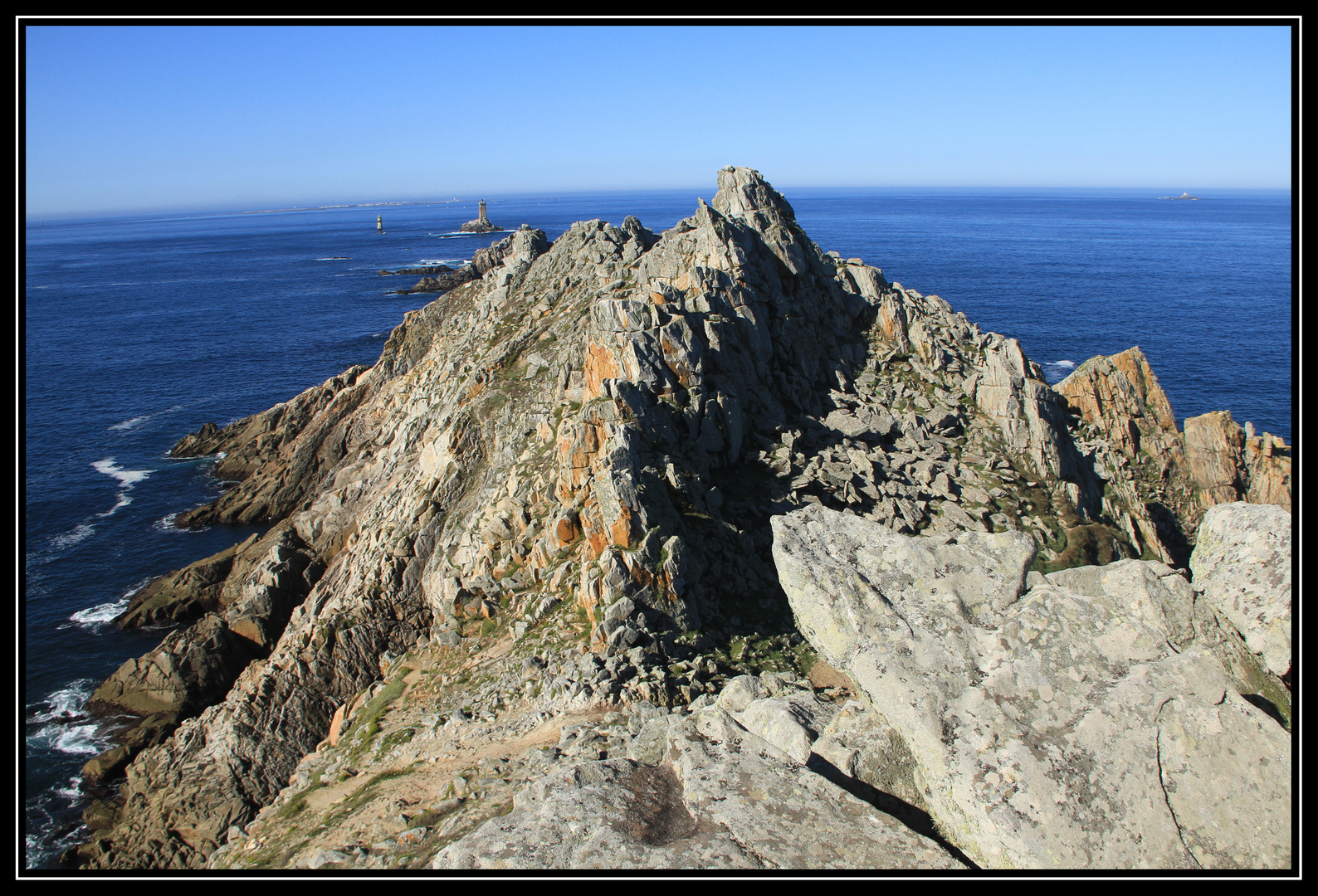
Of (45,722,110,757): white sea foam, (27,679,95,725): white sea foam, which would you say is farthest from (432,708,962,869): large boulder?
(27,679,95,725): white sea foam

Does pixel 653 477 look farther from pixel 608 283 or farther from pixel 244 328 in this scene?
pixel 244 328

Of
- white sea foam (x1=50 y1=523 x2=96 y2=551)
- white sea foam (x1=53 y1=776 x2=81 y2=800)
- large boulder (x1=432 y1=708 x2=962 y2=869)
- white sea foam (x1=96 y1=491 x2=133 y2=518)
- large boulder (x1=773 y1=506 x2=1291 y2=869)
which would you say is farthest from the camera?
A: white sea foam (x1=96 y1=491 x2=133 y2=518)

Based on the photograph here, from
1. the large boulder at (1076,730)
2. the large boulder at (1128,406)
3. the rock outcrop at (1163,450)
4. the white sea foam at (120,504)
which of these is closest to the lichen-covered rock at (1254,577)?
the large boulder at (1076,730)

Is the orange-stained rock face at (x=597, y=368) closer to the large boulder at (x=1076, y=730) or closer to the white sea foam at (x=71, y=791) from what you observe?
the large boulder at (x=1076, y=730)

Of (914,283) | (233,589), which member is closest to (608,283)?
(233,589)

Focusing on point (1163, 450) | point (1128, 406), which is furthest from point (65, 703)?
point (1163, 450)

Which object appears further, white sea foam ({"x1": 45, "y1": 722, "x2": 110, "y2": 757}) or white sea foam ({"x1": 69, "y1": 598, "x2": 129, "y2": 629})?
white sea foam ({"x1": 69, "y1": 598, "x2": 129, "y2": 629})

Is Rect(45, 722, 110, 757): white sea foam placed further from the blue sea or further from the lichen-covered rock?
the lichen-covered rock
